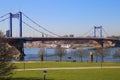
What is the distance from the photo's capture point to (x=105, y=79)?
26.5 meters

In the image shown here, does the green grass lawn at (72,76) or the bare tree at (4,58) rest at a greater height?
the bare tree at (4,58)

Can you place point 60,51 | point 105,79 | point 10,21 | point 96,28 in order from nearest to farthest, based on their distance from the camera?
point 105,79
point 60,51
point 10,21
point 96,28

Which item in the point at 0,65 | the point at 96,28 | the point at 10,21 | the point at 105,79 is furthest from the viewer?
the point at 96,28

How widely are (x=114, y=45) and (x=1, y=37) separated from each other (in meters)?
105

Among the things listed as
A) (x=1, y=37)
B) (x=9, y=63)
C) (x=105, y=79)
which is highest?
(x=1, y=37)

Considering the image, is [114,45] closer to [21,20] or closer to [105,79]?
[21,20]

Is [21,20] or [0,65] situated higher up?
[21,20]

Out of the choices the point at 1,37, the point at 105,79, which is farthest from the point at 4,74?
the point at 105,79

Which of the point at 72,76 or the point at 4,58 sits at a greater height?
the point at 4,58

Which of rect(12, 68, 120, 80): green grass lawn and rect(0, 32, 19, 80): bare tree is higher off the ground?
rect(0, 32, 19, 80): bare tree

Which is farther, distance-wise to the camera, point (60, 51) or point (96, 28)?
point (96, 28)

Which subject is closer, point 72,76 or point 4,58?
point 4,58

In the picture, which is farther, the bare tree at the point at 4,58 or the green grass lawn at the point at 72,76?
the green grass lawn at the point at 72,76

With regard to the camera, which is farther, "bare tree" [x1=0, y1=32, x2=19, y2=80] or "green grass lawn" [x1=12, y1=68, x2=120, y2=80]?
"green grass lawn" [x1=12, y1=68, x2=120, y2=80]
